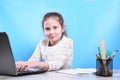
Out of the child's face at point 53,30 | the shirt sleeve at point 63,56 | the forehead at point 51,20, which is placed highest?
the forehead at point 51,20

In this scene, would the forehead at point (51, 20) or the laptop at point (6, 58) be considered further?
the forehead at point (51, 20)

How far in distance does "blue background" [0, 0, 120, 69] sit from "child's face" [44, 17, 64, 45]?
14 centimetres

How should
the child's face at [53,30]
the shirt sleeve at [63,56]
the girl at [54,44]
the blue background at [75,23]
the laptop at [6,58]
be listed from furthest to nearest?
1. the blue background at [75,23]
2. the child's face at [53,30]
3. the girl at [54,44]
4. the shirt sleeve at [63,56]
5. the laptop at [6,58]

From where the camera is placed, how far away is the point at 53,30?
1.83 m

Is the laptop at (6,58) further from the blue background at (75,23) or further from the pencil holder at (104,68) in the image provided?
the blue background at (75,23)

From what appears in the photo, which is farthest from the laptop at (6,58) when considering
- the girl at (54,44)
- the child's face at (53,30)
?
the child's face at (53,30)

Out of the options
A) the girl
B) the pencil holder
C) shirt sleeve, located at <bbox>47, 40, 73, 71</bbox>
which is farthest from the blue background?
the pencil holder

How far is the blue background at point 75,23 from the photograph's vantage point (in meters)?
1.98

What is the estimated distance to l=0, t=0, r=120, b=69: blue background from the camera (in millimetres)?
1976

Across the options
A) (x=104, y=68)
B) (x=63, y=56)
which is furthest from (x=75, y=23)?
(x=104, y=68)

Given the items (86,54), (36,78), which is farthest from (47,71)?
(86,54)

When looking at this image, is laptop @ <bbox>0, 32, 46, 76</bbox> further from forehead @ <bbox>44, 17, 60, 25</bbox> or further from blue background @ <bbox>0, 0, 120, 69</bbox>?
blue background @ <bbox>0, 0, 120, 69</bbox>

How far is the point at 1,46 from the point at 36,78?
0.69 ft

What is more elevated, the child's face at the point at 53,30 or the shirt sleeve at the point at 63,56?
the child's face at the point at 53,30
